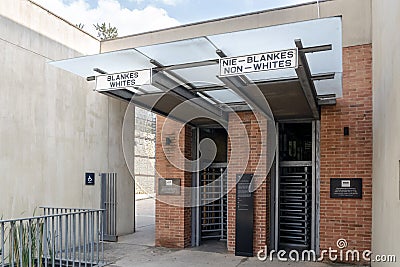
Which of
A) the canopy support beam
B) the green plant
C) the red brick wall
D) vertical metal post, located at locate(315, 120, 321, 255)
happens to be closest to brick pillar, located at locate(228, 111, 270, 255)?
vertical metal post, located at locate(315, 120, 321, 255)

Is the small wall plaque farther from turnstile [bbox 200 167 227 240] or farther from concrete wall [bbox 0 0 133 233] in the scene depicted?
turnstile [bbox 200 167 227 240]

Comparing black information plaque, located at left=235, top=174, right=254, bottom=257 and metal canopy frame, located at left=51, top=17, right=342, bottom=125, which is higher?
metal canopy frame, located at left=51, top=17, right=342, bottom=125

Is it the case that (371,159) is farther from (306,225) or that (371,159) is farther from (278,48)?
(278,48)

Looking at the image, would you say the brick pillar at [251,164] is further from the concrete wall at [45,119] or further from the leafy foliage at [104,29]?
the leafy foliage at [104,29]

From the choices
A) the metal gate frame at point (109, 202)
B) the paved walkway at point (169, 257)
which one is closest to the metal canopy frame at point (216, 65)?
the paved walkway at point (169, 257)

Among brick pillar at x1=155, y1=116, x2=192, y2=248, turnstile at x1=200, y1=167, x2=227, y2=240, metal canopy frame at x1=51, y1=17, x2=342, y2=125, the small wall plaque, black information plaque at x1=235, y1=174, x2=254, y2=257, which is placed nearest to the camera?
metal canopy frame at x1=51, y1=17, x2=342, y2=125

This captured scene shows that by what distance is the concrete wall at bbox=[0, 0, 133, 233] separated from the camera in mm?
6336

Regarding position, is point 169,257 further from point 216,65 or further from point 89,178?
point 216,65

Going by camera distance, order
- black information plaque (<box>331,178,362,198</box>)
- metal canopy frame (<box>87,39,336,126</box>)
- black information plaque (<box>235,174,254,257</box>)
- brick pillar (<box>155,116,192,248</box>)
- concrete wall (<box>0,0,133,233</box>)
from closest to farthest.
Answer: metal canopy frame (<box>87,39,336,126</box>), concrete wall (<box>0,0,133,233</box>), black information plaque (<box>331,178,362,198</box>), black information plaque (<box>235,174,254,257</box>), brick pillar (<box>155,116,192,248</box>)

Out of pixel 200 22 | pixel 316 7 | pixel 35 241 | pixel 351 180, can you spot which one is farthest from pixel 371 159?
pixel 35 241

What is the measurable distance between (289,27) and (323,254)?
14.0 ft

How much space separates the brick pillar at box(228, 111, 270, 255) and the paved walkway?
0.50 meters

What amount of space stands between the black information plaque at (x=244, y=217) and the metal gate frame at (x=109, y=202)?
2963 millimetres

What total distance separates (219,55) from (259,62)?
599 millimetres
